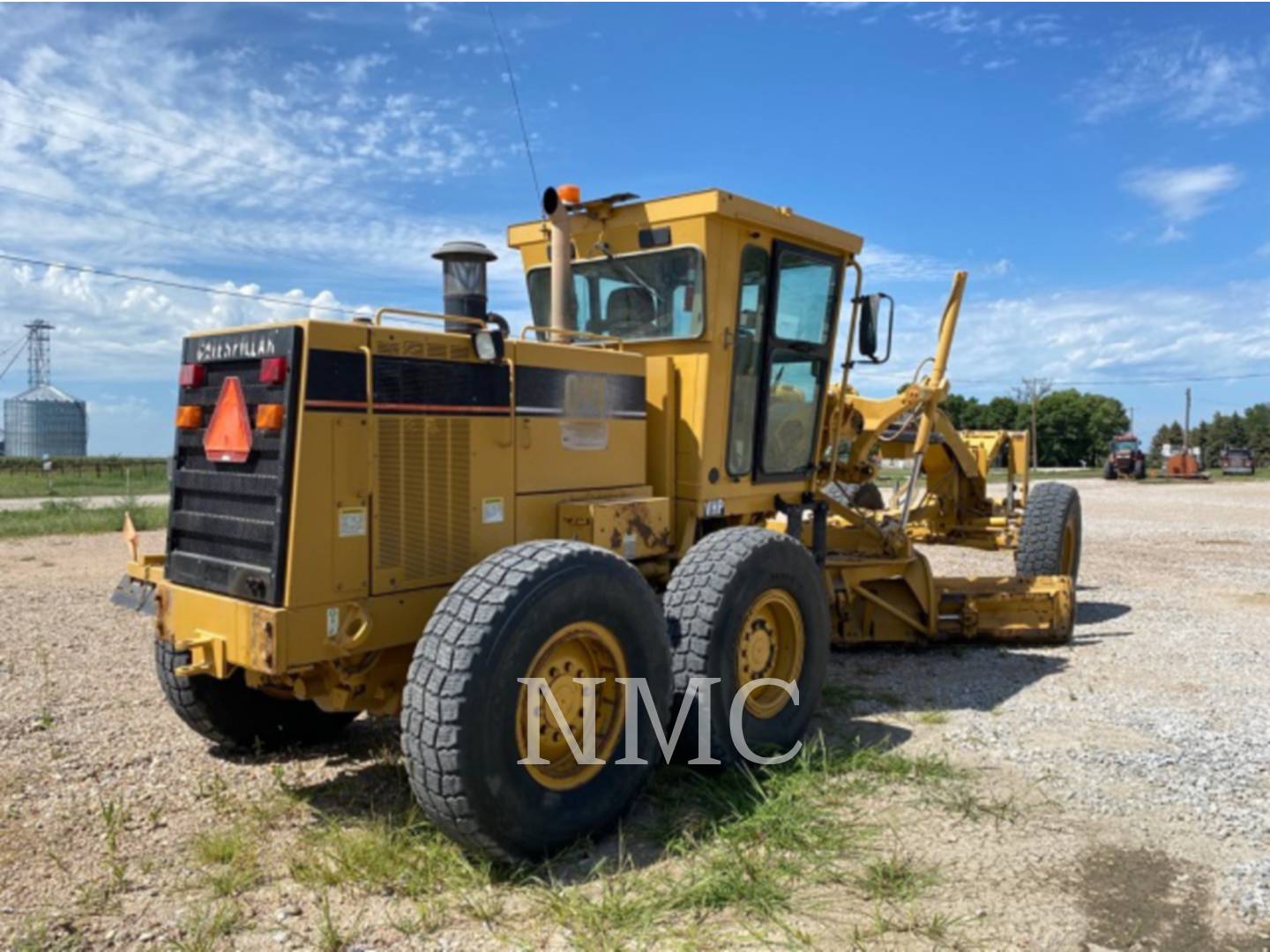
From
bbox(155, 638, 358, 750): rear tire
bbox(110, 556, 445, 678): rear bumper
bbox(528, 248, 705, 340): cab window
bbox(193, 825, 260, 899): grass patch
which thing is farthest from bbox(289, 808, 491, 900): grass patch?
bbox(528, 248, 705, 340): cab window

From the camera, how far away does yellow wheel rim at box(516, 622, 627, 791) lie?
3.79 meters

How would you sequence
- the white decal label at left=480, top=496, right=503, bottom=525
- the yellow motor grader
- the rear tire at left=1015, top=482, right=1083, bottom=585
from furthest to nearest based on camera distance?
the rear tire at left=1015, top=482, right=1083, bottom=585
the white decal label at left=480, top=496, right=503, bottom=525
the yellow motor grader

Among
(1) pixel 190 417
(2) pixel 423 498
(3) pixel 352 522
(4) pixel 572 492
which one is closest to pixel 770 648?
(4) pixel 572 492

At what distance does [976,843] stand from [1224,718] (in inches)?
109

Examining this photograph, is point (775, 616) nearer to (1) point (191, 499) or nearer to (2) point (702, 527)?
(2) point (702, 527)

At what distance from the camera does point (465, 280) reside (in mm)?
4691

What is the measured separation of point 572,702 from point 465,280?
2.05m

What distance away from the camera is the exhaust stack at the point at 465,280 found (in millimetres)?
4684

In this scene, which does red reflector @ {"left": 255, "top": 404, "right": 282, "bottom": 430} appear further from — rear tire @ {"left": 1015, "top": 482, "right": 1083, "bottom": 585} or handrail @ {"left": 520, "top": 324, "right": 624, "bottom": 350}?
rear tire @ {"left": 1015, "top": 482, "right": 1083, "bottom": 585}

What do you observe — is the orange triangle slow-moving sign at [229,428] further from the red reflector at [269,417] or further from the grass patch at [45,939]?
the grass patch at [45,939]

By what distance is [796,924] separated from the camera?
133 inches

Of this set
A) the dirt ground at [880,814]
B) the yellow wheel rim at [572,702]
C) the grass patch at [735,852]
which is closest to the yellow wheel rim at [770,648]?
the grass patch at [735,852]

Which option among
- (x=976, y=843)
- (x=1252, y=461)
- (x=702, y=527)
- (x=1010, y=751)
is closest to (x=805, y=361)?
(x=702, y=527)

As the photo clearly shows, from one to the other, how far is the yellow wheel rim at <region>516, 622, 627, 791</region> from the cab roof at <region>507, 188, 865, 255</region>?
249 cm
